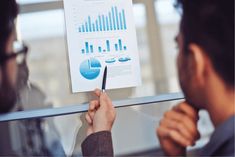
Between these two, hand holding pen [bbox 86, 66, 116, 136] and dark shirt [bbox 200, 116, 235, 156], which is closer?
dark shirt [bbox 200, 116, 235, 156]

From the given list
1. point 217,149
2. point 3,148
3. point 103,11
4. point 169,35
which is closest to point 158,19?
Result: point 169,35

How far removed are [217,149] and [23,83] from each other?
1.94ft

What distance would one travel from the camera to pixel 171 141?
1.02m

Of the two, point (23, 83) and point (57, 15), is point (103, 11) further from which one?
point (23, 83)

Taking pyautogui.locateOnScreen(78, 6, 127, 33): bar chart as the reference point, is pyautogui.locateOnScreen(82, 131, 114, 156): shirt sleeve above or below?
below

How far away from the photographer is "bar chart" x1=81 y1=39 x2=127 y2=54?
43.3 inches

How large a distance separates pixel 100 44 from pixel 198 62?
31cm

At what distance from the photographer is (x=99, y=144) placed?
1046mm

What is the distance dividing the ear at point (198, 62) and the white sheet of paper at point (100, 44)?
0.64 feet

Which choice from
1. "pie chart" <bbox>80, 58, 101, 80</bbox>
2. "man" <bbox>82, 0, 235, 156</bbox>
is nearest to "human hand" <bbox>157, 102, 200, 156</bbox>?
"man" <bbox>82, 0, 235, 156</bbox>

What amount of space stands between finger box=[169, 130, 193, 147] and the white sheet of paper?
20cm

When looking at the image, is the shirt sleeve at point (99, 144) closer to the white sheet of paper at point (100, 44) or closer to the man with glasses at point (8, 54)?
the white sheet of paper at point (100, 44)

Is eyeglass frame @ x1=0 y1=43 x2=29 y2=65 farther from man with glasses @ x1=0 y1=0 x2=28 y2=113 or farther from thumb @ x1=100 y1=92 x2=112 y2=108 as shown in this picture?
thumb @ x1=100 y1=92 x2=112 y2=108

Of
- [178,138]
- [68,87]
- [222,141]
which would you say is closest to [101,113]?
[68,87]
